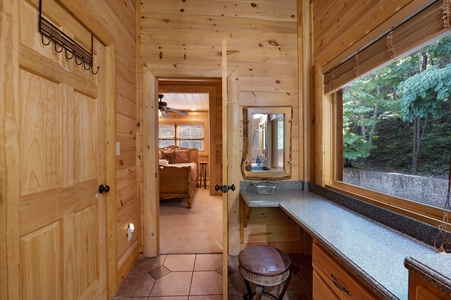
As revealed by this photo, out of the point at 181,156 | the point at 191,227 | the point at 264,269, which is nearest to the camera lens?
the point at 264,269

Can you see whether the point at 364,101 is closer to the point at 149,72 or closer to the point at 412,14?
the point at 412,14

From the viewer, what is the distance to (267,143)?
91.4 inches

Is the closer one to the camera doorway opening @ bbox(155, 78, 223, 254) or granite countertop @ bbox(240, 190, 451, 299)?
granite countertop @ bbox(240, 190, 451, 299)

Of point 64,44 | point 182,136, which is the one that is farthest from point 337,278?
point 182,136

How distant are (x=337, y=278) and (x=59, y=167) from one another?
1658mm

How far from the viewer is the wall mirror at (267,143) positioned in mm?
2277

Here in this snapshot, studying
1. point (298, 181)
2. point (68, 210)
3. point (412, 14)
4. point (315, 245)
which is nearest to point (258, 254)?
point (315, 245)

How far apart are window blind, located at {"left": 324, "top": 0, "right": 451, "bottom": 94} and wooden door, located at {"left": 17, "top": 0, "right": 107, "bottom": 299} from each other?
1.99m

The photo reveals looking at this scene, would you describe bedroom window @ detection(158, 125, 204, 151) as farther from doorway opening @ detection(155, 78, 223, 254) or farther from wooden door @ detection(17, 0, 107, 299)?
wooden door @ detection(17, 0, 107, 299)

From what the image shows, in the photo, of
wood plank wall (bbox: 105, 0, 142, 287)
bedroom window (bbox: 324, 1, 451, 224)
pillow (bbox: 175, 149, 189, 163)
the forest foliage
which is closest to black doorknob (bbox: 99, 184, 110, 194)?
wood plank wall (bbox: 105, 0, 142, 287)

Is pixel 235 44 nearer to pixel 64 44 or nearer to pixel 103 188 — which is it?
pixel 64 44

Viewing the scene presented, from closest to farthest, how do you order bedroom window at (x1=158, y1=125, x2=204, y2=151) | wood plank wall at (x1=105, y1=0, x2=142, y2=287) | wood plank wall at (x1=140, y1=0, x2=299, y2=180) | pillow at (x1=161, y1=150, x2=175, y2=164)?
wood plank wall at (x1=105, y1=0, x2=142, y2=287) < wood plank wall at (x1=140, y1=0, x2=299, y2=180) < pillow at (x1=161, y1=150, x2=175, y2=164) < bedroom window at (x1=158, y1=125, x2=204, y2=151)

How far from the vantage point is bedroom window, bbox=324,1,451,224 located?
1014 millimetres

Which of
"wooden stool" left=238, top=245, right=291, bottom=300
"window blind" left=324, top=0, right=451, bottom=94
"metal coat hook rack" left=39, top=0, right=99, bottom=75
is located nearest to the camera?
"window blind" left=324, top=0, right=451, bottom=94
